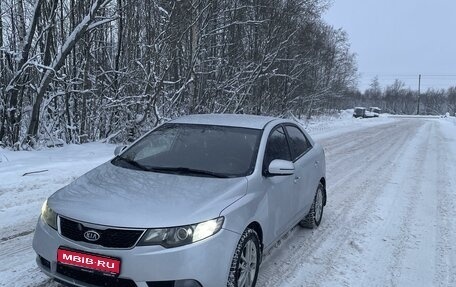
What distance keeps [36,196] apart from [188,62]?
9.88m

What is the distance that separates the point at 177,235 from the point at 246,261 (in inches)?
32.3

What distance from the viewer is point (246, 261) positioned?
362cm

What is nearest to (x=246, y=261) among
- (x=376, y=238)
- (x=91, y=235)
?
A: (x=91, y=235)

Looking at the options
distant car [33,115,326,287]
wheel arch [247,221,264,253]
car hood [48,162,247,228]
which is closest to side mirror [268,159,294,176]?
distant car [33,115,326,287]

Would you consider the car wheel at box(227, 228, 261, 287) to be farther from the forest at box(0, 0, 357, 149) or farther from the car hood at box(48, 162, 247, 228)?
the forest at box(0, 0, 357, 149)

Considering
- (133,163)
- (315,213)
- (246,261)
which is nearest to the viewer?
(246,261)

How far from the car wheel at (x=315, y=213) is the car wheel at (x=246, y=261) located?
204cm

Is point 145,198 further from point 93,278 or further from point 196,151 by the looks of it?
point 196,151

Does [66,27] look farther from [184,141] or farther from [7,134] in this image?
[184,141]

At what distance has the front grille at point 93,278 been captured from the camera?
300 cm

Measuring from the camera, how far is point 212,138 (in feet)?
15.1

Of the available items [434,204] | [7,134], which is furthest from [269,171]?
[7,134]

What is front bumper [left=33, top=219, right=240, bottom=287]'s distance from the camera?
296 centimetres

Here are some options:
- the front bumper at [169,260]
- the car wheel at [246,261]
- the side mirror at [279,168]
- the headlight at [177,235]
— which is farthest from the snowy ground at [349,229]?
the headlight at [177,235]
